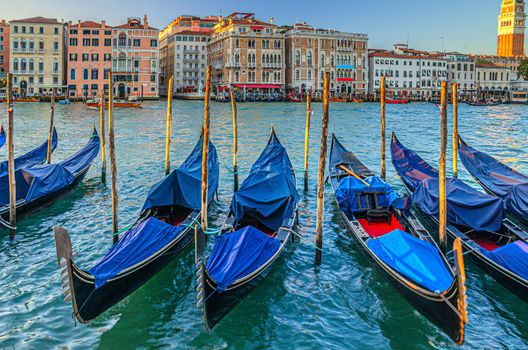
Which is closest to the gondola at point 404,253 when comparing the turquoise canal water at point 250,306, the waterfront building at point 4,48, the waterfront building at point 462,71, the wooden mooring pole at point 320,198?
the turquoise canal water at point 250,306

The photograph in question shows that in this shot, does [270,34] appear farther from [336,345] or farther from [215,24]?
[336,345]

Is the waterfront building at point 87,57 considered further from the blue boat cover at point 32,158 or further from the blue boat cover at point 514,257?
the blue boat cover at point 514,257

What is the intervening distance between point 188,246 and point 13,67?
42.6 meters

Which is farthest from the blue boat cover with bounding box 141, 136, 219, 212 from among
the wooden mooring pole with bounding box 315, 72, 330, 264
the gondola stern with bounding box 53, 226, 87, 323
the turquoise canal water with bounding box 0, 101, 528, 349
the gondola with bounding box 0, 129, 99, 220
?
the gondola stern with bounding box 53, 226, 87, 323

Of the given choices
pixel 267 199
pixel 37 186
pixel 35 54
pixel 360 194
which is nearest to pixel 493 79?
pixel 35 54

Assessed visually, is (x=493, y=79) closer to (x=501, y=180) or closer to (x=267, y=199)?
(x=501, y=180)

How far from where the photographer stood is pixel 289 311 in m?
4.89

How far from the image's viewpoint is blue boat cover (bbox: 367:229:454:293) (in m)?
4.33

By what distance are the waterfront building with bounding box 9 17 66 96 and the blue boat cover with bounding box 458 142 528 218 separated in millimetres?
40281

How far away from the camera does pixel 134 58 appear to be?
1730 inches

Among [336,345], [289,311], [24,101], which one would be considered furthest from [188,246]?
[24,101]

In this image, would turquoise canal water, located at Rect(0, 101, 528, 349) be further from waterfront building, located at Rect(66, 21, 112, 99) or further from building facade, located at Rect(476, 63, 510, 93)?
building facade, located at Rect(476, 63, 510, 93)

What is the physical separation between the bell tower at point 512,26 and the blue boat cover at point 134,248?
274 feet

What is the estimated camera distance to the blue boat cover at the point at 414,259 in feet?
14.2
